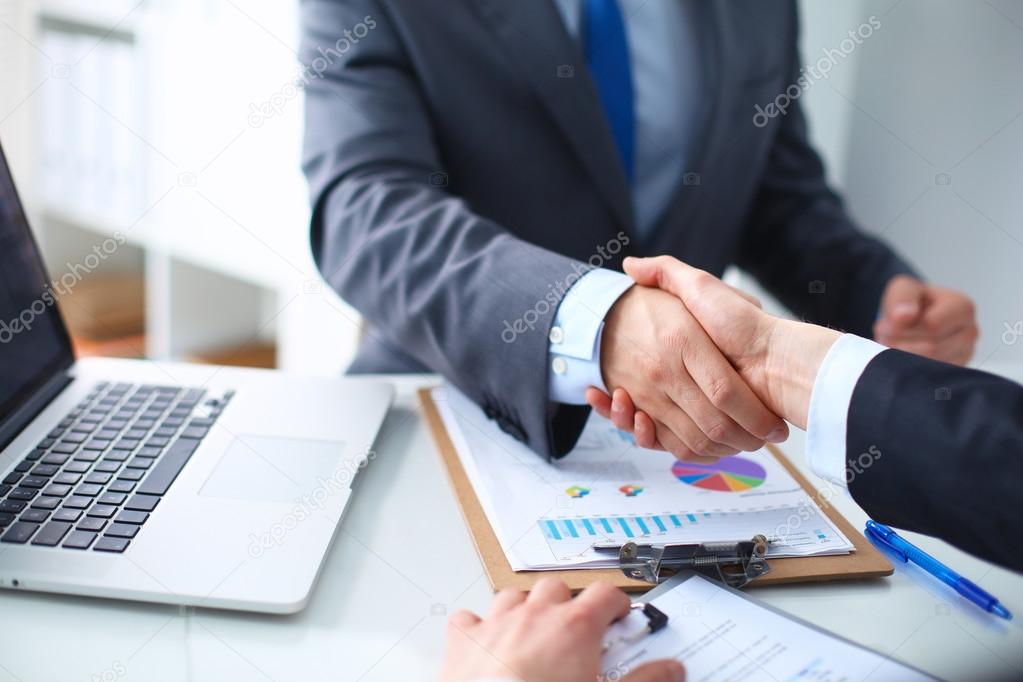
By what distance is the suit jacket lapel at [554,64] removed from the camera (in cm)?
116

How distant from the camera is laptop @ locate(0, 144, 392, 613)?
0.65 metres

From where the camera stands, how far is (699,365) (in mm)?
843

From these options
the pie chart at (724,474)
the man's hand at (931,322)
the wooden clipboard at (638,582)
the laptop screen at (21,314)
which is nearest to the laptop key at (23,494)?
the laptop screen at (21,314)

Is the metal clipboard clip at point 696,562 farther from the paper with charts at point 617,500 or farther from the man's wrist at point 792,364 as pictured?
the man's wrist at point 792,364

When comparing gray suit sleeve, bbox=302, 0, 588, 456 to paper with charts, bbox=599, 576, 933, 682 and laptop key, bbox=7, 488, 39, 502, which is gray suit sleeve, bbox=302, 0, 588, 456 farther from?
laptop key, bbox=7, 488, 39, 502

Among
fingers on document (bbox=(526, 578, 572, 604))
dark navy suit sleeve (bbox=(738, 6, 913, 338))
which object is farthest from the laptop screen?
dark navy suit sleeve (bbox=(738, 6, 913, 338))

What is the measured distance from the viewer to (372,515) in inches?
30.5

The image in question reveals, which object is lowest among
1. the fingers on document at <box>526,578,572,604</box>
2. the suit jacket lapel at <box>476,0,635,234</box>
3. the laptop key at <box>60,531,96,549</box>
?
the laptop key at <box>60,531,96,549</box>

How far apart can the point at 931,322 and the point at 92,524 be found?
1054 mm

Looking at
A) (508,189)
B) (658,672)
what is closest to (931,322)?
(508,189)

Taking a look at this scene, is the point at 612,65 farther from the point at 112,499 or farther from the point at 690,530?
the point at 112,499

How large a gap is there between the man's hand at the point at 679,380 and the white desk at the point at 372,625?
182mm

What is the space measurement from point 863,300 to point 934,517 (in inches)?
29.5

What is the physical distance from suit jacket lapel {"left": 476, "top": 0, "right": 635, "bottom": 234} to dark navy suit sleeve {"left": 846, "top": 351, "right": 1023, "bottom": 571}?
61cm
